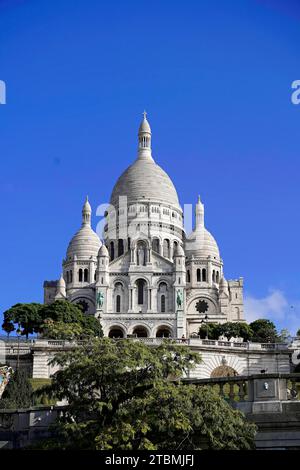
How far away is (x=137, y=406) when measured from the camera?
60.4 ft

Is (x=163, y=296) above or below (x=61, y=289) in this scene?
below

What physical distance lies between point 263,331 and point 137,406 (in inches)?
2851

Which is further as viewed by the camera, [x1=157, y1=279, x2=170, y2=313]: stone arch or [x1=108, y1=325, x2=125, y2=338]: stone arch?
[x1=157, y1=279, x2=170, y2=313]: stone arch

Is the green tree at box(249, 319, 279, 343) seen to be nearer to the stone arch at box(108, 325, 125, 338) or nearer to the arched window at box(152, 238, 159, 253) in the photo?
the stone arch at box(108, 325, 125, 338)

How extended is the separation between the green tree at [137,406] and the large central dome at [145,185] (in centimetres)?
10366

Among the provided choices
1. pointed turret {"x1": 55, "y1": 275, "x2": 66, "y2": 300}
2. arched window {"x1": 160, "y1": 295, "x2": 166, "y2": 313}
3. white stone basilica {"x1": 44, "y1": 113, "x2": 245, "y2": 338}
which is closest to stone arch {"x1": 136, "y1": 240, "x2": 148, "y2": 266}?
white stone basilica {"x1": 44, "y1": 113, "x2": 245, "y2": 338}

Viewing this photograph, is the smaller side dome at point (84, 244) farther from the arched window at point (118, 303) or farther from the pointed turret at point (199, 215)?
the pointed turret at point (199, 215)

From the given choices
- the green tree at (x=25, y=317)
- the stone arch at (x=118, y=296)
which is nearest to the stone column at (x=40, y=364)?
the green tree at (x=25, y=317)

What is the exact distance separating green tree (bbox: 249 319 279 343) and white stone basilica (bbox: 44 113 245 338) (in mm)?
8908

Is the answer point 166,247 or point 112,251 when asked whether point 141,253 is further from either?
point 166,247

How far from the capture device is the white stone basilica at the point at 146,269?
10425cm

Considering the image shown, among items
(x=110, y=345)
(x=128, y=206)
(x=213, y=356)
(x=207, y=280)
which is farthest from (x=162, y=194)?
(x=110, y=345)

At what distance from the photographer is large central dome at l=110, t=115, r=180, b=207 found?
12425 cm

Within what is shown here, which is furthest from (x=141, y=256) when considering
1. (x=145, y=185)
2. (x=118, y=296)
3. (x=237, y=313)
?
(x=145, y=185)
